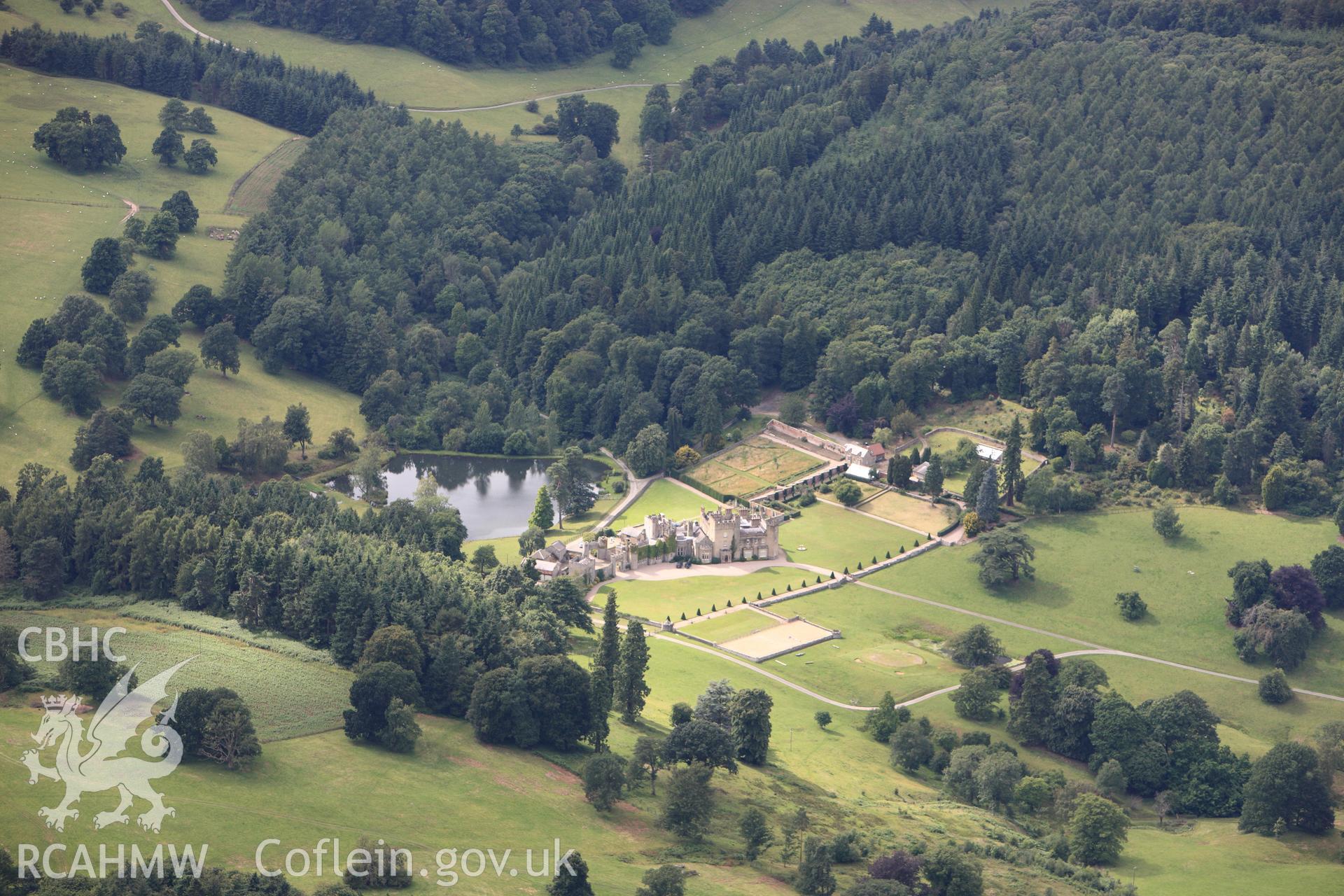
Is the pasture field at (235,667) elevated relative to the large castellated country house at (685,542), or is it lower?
elevated

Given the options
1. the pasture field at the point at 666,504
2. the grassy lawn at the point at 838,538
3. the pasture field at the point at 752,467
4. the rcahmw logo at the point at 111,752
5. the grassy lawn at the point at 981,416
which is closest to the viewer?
the rcahmw logo at the point at 111,752

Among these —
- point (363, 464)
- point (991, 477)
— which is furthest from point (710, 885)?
point (363, 464)

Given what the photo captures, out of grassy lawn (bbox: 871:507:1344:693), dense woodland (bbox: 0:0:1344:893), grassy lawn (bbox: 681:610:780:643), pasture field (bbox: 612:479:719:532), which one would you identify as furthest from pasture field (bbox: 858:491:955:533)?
grassy lawn (bbox: 681:610:780:643)

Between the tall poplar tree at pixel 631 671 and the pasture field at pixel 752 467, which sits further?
the pasture field at pixel 752 467

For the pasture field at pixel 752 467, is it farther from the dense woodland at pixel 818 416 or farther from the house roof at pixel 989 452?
A: the house roof at pixel 989 452

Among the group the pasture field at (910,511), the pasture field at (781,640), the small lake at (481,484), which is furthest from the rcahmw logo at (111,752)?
the pasture field at (910,511)

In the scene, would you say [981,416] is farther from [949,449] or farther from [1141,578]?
[1141,578]
